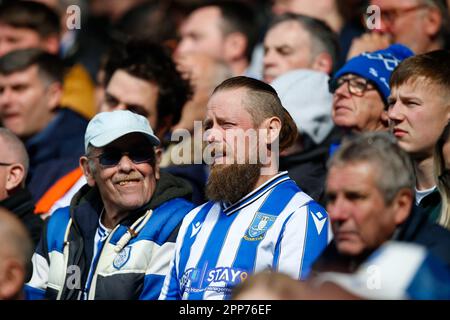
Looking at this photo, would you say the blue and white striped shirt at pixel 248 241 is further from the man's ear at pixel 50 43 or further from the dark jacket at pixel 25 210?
the man's ear at pixel 50 43

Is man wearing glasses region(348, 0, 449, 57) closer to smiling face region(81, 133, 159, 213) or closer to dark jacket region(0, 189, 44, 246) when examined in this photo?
smiling face region(81, 133, 159, 213)

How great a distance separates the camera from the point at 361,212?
14.8 ft

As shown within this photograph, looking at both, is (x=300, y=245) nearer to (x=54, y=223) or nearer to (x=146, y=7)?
(x=54, y=223)

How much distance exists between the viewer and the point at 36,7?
9453 millimetres

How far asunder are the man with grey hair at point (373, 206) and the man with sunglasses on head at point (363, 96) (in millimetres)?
1791

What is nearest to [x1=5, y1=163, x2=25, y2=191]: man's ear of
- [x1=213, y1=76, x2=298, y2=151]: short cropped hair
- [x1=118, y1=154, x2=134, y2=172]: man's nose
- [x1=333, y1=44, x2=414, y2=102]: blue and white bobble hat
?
[x1=118, y1=154, x2=134, y2=172]: man's nose

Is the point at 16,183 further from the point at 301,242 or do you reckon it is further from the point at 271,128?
the point at 301,242

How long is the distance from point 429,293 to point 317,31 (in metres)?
3.85

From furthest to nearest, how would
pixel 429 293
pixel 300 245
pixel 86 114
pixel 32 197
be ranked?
pixel 86 114 → pixel 32 197 → pixel 300 245 → pixel 429 293

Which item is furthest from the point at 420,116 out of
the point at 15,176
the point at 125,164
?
the point at 15,176

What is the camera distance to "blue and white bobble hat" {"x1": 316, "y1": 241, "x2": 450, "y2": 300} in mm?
4184

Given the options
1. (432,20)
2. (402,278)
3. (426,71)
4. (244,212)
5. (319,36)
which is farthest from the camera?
(319,36)

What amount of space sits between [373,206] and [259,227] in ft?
3.22

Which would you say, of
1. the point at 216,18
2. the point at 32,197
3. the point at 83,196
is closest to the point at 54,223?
the point at 83,196
